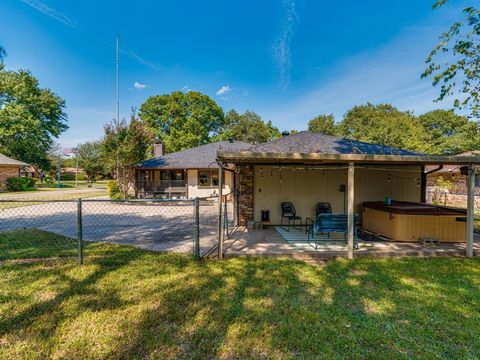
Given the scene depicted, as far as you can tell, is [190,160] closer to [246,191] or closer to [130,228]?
[130,228]

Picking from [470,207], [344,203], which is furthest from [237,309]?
[344,203]

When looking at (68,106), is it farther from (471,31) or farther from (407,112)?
(407,112)

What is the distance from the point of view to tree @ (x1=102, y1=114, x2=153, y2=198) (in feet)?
50.3

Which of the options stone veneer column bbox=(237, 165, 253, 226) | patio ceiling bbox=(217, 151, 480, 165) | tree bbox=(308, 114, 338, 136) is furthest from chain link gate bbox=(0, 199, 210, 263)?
tree bbox=(308, 114, 338, 136)

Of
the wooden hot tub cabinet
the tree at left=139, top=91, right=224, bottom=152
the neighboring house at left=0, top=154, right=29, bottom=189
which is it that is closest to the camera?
the wooden hot tub cabinet

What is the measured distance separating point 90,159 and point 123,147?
2578cm

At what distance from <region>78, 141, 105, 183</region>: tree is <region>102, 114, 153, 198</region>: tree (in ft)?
73.1

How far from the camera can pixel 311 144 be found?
8930 millimetres

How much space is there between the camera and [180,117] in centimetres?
3550

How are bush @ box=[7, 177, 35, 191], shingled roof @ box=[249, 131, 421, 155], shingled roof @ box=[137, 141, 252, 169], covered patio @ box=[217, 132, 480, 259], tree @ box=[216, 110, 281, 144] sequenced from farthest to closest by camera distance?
tree @ box=[216, 110, 281, 144]
bush @ box=[7, 177, 35, 191]
shingled roof @ box=[137, 141, 252, 169]
shingled roof @ box=[249, 131, 421, 155]
covered patio @ box=[217, 132, 480, 259]

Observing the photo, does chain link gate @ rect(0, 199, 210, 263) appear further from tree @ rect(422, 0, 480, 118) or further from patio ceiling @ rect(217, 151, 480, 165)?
tree @ rect(422, 0, 480, 118)

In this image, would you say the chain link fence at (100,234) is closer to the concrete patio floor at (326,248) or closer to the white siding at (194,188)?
the concrete patio floor at (326,248)

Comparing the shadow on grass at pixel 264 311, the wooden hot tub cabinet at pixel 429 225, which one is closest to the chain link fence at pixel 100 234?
the shadow on grass at pixel 264 311

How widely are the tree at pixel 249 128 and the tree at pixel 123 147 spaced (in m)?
23.7
